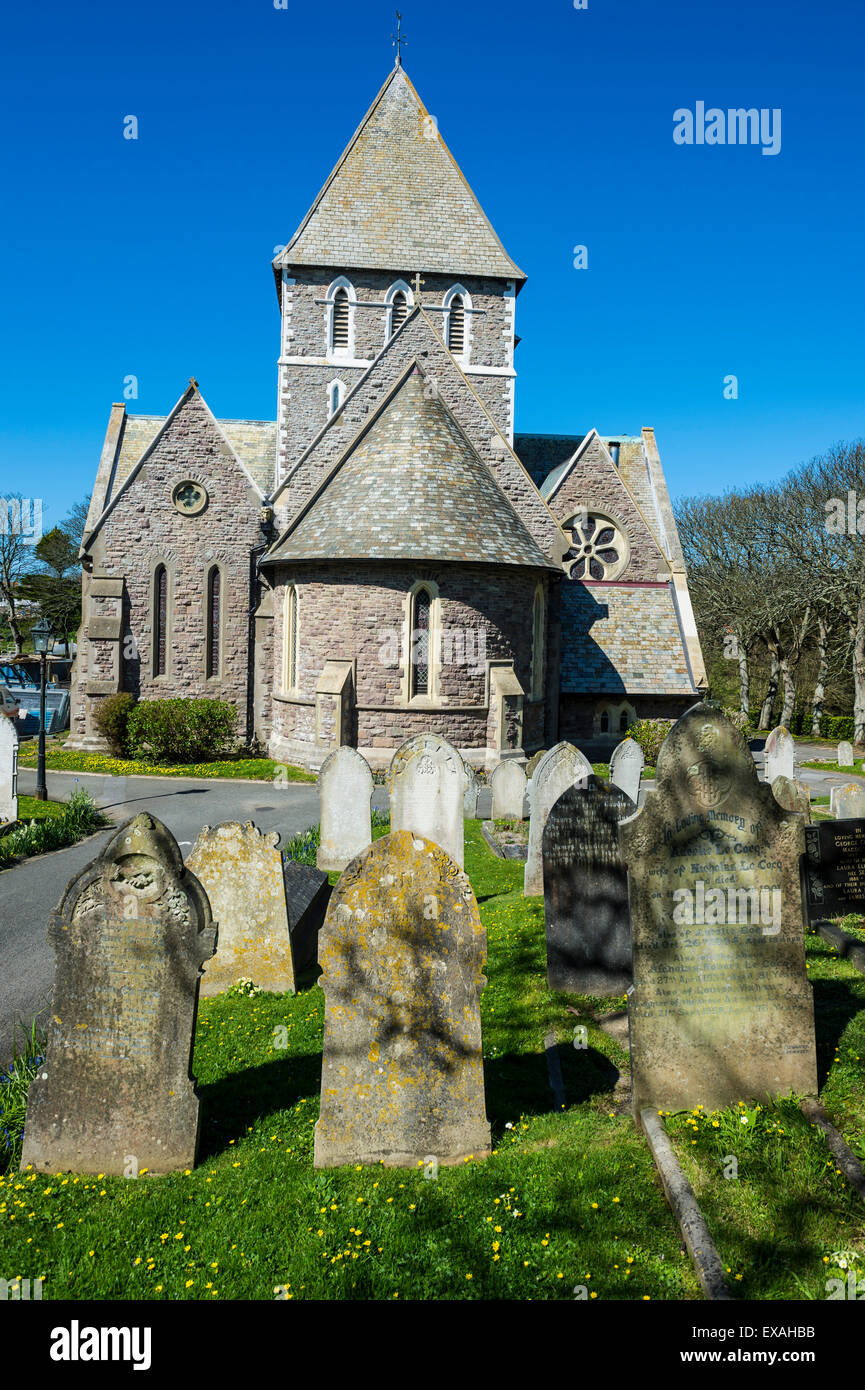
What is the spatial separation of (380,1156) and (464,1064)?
25.4 inches

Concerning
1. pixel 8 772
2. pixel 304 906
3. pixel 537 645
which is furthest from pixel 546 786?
pixel 537 645

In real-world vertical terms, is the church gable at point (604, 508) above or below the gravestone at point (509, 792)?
above

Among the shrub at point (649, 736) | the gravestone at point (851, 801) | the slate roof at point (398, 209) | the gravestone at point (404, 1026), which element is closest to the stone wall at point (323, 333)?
the slate roof at point (398, 209)

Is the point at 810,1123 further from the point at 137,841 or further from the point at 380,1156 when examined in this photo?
the point at 137,841

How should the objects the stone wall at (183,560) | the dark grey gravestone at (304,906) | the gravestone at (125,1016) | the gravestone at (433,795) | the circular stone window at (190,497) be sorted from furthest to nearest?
the circular stone window at (190,497) < the stone wall at (183,560) < the gravestone at (433,795) < the dark grey gravestone at (304,906) < the gravestone at (125,1016)

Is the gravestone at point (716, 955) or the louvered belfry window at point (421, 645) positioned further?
the louvered belfry window at point (421, 645)

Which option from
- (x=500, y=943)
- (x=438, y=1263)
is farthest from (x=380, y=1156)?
(x=500, y=943)

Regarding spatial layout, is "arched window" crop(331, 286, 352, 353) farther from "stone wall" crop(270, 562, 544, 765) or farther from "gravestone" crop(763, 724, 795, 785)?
"gravestone" crop(763, 724, 795, 785)

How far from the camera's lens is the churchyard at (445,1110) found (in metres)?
3.74

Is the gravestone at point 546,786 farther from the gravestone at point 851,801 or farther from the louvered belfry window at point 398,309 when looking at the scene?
the louvered belfry window at point 398,309

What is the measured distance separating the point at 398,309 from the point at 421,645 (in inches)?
525

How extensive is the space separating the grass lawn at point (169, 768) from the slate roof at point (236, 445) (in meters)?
7.14

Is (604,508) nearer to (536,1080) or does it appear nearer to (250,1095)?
(536,1080)

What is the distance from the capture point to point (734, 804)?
16.5 ft
